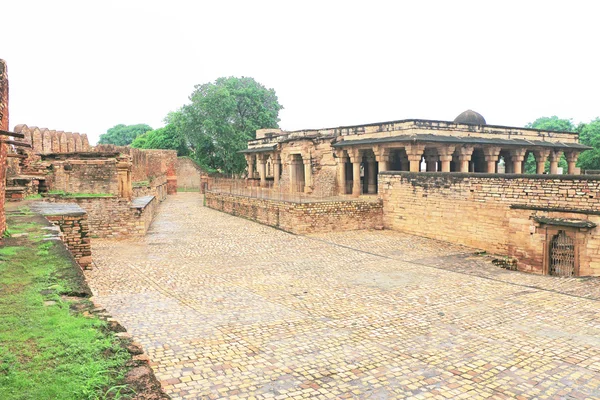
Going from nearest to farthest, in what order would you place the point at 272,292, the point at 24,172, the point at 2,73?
the point at 2,73 < the point at 272,292 < the point at 24,172

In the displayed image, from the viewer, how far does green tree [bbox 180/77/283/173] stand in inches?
1474

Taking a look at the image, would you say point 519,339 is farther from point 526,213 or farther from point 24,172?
point 24,172

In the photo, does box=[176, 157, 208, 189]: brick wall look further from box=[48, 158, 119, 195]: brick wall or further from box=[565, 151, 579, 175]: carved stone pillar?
box=[565, 151, 579, 175]: carved stone pillar

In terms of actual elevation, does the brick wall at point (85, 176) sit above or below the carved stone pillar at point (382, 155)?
below

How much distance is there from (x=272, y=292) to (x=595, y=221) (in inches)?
329

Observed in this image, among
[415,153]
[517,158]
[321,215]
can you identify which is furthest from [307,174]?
[517,158]

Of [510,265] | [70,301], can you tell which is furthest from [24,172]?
[510,265]

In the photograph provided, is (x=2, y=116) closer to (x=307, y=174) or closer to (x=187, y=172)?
(x=307, y=174)

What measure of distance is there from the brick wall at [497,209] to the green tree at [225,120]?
2233 cm

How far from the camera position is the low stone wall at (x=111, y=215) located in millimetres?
14602

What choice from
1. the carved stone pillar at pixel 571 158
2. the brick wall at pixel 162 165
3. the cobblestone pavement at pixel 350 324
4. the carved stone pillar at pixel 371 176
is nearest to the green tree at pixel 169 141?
the brick wall at pixel 162 165

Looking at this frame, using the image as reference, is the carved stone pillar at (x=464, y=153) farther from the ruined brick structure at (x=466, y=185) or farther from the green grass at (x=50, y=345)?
the green grass at (x=50, y=345)

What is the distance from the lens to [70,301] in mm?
4562

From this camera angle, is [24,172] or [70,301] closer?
[70,301]
